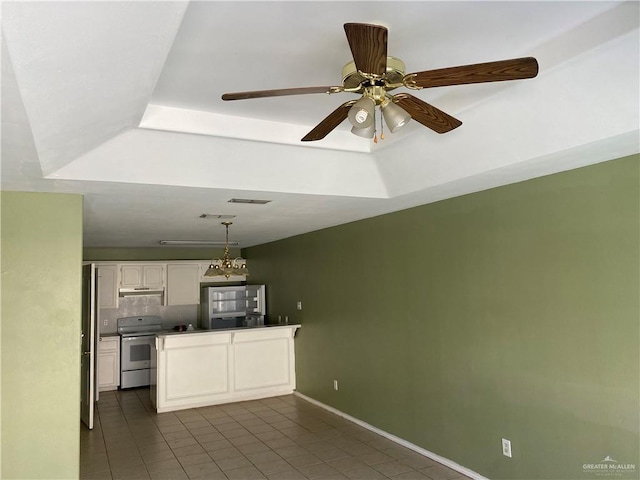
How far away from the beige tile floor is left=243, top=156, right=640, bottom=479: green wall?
0.32m

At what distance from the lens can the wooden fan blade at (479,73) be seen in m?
1.67

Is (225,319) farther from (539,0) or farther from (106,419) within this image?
(539,0)

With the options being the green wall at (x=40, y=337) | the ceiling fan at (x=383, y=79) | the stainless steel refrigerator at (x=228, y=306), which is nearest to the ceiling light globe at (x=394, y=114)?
the ceiling fan at (x=383, y=79)

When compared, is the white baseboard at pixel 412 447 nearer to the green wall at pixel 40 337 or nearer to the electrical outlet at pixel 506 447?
the electrical outlet at pixel 506 447

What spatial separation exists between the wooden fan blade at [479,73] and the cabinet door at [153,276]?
719 centimetres

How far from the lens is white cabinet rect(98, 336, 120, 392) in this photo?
7.55 metres

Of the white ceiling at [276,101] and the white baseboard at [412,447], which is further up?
the white ceiling at [276,101]

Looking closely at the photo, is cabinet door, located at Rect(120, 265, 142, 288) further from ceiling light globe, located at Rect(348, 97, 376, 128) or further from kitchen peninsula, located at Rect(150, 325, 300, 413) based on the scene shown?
ceiling light globe, located at Rect(348, 97, 376, 128)

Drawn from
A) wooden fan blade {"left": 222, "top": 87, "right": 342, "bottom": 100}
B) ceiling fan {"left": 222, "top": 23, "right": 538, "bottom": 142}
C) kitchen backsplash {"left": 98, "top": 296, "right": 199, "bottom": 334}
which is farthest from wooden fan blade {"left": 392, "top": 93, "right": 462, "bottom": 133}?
kitchen backsplash {"left": 98, "top": 296, "right": 199, "bottom": 334}

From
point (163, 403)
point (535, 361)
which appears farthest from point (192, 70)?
point (163, 403)

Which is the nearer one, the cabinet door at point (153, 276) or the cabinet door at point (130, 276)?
the cabinet door at point (130, 276)

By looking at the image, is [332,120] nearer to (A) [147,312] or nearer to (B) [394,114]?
(B) [394,114]

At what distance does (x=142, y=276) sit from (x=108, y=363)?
4.80ft

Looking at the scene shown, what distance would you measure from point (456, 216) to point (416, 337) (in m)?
1.20
